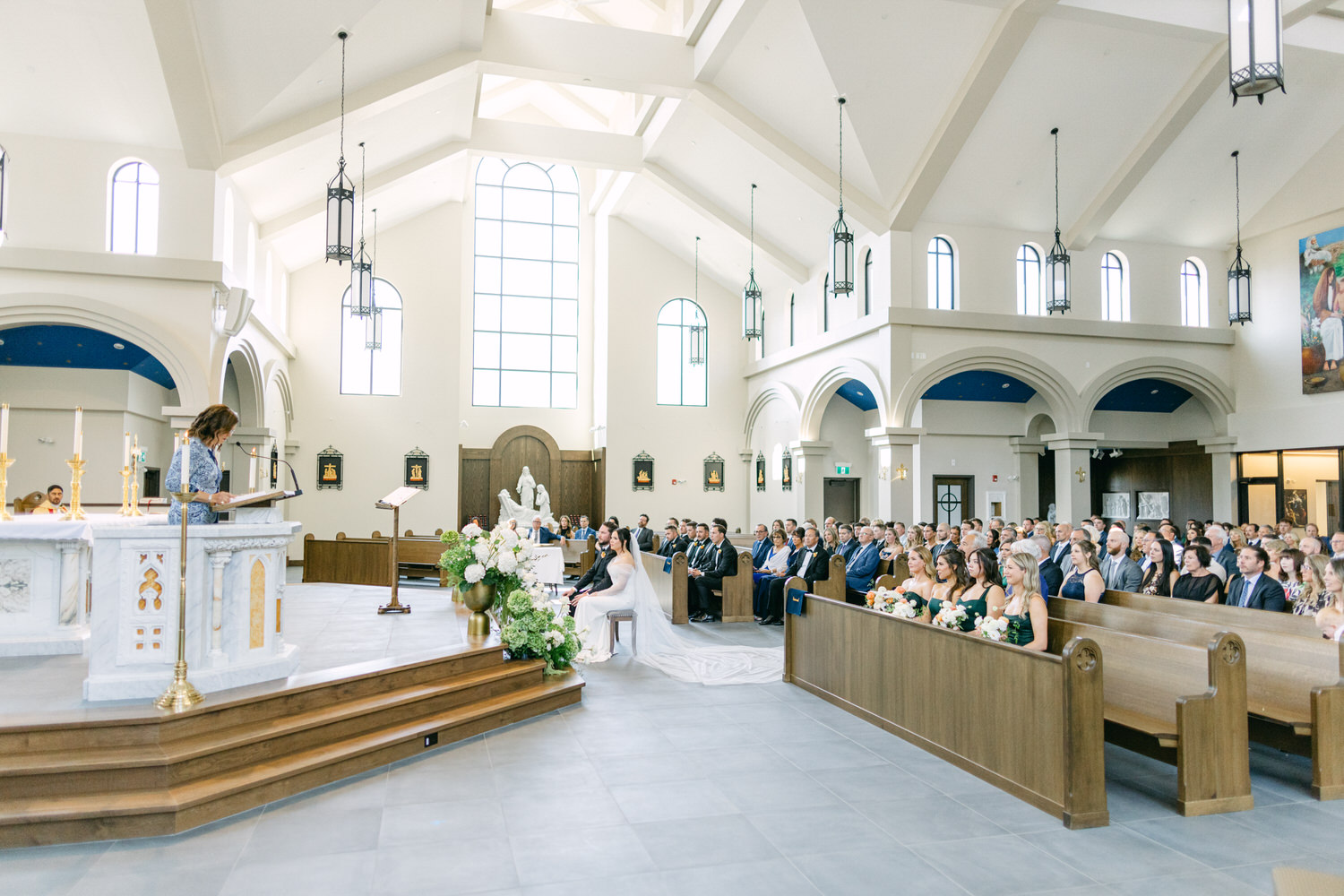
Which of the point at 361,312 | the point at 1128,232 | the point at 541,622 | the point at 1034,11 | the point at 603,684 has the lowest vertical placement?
the point at 603,684

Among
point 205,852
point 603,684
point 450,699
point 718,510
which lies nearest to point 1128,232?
point 718,510

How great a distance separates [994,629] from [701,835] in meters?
1.91

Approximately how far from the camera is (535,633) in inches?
244

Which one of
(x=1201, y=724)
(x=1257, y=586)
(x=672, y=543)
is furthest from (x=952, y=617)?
(x=672, y=543)

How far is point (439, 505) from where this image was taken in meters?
17.0

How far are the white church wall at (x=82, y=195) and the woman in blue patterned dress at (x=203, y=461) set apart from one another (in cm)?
662

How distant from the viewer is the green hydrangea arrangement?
20.1 ft

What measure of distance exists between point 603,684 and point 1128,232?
38.2 ft

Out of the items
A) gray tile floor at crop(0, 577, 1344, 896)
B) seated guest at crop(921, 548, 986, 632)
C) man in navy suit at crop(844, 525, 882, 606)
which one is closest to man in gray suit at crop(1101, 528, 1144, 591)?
gray tile floor at crop(0, 577, 1344, 896)

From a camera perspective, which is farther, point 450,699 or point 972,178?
point 972,178

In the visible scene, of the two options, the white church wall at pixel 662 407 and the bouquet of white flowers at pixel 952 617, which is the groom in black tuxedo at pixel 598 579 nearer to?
the bouquet of white flowers at pixel 952 617

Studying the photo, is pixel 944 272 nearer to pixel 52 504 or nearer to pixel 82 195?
pixel 82 195

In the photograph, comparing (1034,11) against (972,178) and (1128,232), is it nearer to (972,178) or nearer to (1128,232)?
(972,178)

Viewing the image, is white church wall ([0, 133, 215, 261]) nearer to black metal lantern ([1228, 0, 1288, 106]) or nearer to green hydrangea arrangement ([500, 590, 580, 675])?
green hydrangea arrangement ([500, 590, 580, 675])
